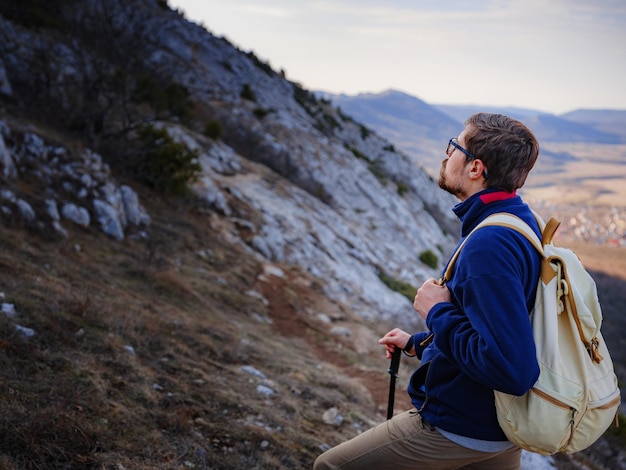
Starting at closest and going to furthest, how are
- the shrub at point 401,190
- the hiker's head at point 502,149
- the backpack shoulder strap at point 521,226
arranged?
the backpack shoulder strap at point 521,226 < the hiker's head at point 502,149 < the shrub at point 401,190

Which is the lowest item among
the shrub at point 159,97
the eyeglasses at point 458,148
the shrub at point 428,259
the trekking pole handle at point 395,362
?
the shrub at point 428,259

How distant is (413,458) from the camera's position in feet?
6.92

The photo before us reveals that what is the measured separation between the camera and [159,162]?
13.8 m

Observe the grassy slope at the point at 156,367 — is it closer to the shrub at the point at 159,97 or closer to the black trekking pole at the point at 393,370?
the black trekking pole at the point at 393,370

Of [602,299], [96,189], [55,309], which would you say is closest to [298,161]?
[96,189]

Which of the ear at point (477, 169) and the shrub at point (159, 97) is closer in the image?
the ear at point (477, 169)

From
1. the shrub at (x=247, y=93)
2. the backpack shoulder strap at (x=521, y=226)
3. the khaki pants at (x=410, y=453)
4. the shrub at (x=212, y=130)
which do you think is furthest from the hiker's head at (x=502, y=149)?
the shrub at (x=247, y=93)

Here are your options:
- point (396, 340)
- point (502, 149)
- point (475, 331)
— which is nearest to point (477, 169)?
point (502, 149)

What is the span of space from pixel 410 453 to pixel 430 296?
0.70 metres

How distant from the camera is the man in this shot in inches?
66.3

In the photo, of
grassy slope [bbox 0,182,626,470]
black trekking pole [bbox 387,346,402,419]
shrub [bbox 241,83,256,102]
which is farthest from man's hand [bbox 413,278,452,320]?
shrub [bbox 241,83,256,102]

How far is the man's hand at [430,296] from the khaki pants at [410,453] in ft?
1.66

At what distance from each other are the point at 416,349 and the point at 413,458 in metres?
0.54

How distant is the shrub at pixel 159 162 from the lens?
540 inches
